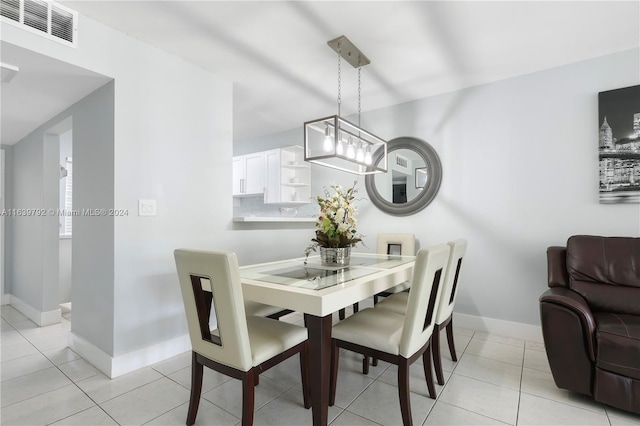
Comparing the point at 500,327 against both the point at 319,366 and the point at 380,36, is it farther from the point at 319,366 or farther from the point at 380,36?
the point at 380,36

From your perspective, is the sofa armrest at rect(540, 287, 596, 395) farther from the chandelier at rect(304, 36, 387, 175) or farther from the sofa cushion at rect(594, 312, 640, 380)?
the chandelier at rect(304, 36, 387, 175)

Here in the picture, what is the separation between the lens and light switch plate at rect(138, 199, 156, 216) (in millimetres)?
2352

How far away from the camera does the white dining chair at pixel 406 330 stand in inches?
63.6

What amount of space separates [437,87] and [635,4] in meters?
1.50

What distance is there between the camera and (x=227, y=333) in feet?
4.85

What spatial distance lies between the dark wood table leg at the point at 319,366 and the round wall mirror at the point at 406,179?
2449mm

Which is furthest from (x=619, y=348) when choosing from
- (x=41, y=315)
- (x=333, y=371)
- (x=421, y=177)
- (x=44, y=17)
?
(x=41, y=315)

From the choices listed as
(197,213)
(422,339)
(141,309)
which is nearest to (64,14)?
(197,213)

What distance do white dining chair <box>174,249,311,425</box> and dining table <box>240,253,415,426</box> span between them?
0.61ft

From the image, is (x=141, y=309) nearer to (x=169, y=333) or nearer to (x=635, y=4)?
(x=169, y=333)

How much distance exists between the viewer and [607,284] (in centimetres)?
229

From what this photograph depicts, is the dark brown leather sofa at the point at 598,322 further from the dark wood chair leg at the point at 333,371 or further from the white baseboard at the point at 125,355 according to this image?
the white baseboard at the point at 125,355

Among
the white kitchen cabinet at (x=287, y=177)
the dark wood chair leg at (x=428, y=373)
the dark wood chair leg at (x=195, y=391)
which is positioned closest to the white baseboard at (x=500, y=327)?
the dark wood chair leg at (x=428, y=373)

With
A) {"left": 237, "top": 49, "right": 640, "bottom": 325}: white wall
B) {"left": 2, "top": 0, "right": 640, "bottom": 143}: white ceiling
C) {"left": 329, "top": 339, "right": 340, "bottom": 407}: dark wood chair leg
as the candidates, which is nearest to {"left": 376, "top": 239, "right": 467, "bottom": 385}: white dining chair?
{"left": 329, "top": 339, "right": 340, "bottom": 407}: dark wood chair leg
